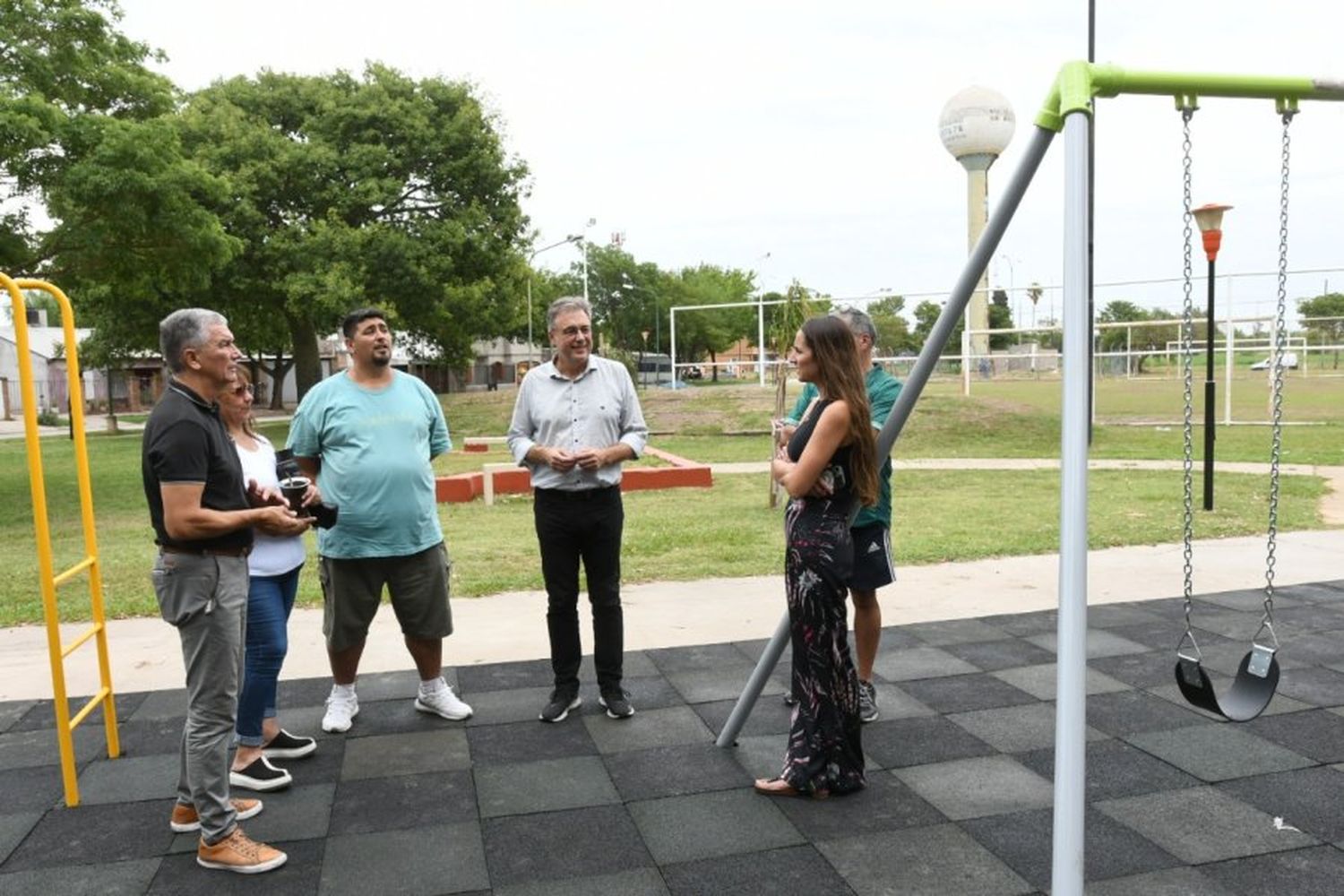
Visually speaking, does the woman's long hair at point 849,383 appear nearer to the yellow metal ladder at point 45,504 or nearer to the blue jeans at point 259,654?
the blue jeans at point 259,654

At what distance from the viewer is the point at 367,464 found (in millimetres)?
3990

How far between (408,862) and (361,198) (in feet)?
78.7

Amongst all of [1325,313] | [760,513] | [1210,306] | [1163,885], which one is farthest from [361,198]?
[1163,885]

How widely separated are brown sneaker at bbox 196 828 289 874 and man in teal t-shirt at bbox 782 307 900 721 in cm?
207

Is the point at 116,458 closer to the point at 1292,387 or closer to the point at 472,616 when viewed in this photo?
the point at 472,616

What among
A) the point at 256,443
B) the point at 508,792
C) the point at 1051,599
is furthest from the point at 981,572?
the point at 256,443

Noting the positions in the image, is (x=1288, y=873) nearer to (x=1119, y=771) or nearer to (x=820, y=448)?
(x=1119, y=771)

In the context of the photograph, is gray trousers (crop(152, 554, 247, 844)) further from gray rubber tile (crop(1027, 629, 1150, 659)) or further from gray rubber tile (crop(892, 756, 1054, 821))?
gray rubber tile (crop(1027, 629, 1150, 659))

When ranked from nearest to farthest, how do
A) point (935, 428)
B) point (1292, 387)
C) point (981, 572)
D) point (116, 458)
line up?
point (981, 572), point (935, 428), point (116, 458), point (1292, 387)

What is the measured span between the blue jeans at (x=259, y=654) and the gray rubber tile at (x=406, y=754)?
0.38m

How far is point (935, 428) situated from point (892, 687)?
15.5m

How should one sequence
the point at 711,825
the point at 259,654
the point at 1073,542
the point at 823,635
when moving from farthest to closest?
the point at 259,654
the point at 823,635
the point at 711,825
the point at 1073,542

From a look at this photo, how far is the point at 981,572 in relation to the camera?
7191 millimetres

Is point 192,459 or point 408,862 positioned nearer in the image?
point 192,459
